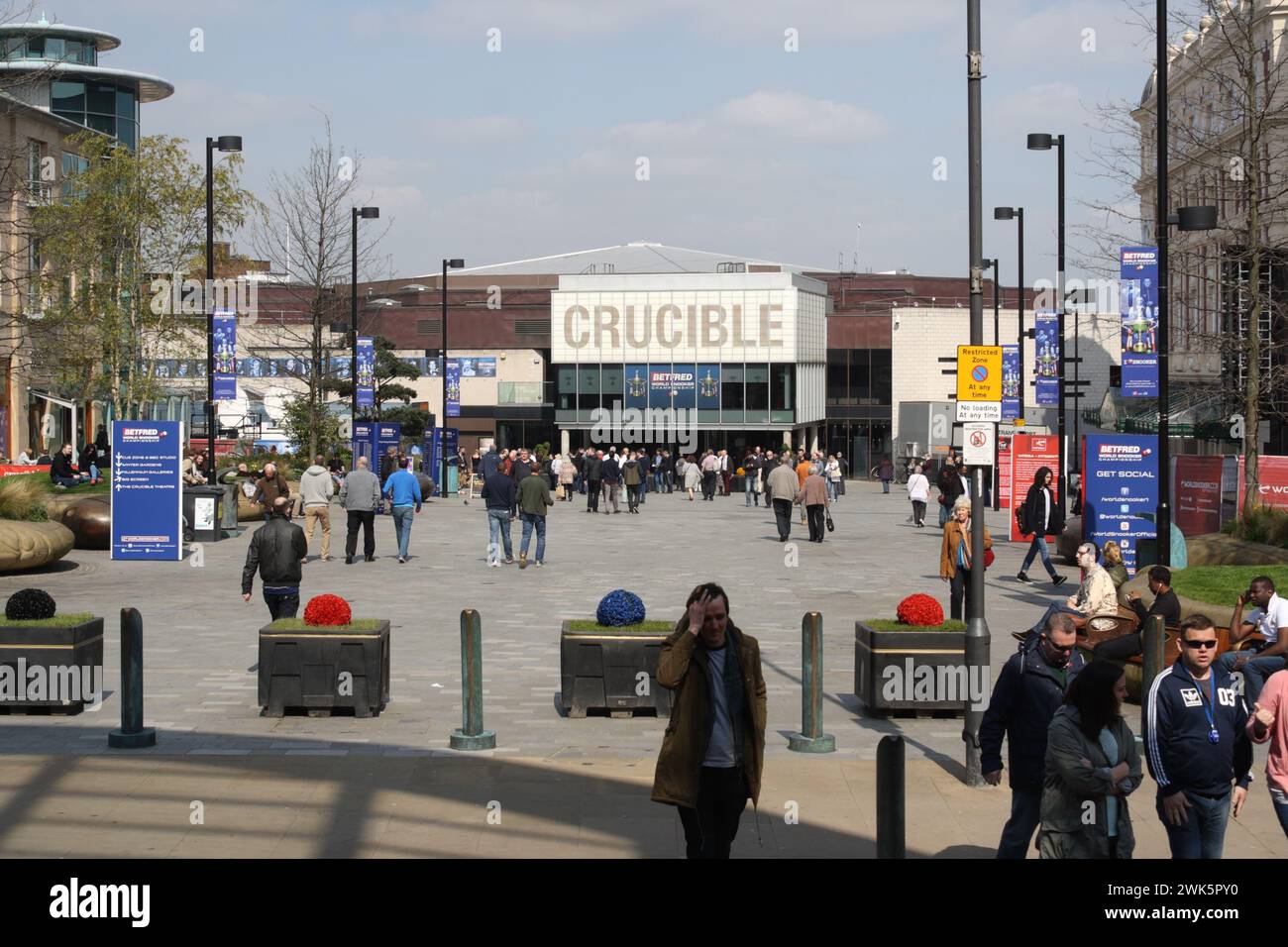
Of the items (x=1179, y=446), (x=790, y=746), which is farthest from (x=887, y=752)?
(x=1179, y=446)

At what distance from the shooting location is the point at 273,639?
12.8 m

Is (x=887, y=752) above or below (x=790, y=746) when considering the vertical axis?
above

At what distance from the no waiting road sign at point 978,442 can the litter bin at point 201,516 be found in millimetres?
20128

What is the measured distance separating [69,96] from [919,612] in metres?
59.1

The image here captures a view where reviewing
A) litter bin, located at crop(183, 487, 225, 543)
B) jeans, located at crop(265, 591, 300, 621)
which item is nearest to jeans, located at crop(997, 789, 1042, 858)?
jeans, located at crop(265, 591, 300, 621)

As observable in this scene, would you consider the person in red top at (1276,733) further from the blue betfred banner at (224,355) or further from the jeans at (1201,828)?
the blue betfred banner at (224,355)

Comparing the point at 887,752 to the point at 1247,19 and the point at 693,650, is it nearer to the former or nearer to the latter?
the point at 693,650

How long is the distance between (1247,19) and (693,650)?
69.3 feet

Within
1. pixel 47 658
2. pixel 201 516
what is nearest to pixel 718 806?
pixel 47 658

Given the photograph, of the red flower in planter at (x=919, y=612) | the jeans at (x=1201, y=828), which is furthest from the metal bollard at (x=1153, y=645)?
the jeans at (x=1201, y=828)

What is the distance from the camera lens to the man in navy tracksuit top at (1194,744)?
7.42 meters

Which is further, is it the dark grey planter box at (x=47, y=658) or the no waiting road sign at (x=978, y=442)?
the dark grey planter box at (x=47, y=658)

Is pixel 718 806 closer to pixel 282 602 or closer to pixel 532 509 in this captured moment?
pixel 282 602

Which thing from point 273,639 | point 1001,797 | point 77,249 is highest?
point 77,249
